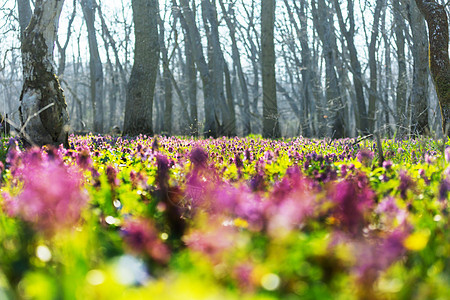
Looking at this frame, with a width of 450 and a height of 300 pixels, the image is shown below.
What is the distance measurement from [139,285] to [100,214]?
1.17 m

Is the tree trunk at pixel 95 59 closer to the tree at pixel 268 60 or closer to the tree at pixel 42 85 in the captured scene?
the tree at pixel 268 60

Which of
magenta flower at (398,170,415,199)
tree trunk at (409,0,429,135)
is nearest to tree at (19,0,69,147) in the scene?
magenta flower at (398,170,415,199)

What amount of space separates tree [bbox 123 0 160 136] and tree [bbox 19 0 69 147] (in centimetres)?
618

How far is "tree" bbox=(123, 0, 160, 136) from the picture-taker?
13195 mm

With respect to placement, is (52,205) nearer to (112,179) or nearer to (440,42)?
(112,179)

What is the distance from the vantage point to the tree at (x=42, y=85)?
6.65 metres

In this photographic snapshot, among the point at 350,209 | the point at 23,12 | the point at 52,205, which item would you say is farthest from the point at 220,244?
the point at 23,12

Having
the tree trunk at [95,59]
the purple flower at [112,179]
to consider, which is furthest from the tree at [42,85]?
the tree trunk at [95,59]

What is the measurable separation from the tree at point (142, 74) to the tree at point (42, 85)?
243 inches

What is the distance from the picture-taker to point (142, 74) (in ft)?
43.7

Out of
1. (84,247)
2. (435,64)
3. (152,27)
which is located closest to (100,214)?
(84,247)

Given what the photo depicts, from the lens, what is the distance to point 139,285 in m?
1.71

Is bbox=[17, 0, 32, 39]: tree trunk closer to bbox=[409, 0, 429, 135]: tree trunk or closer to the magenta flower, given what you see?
bbox=[409, 0, 429, 135]: tree trunk

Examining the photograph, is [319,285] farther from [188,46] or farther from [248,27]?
[248,27]
